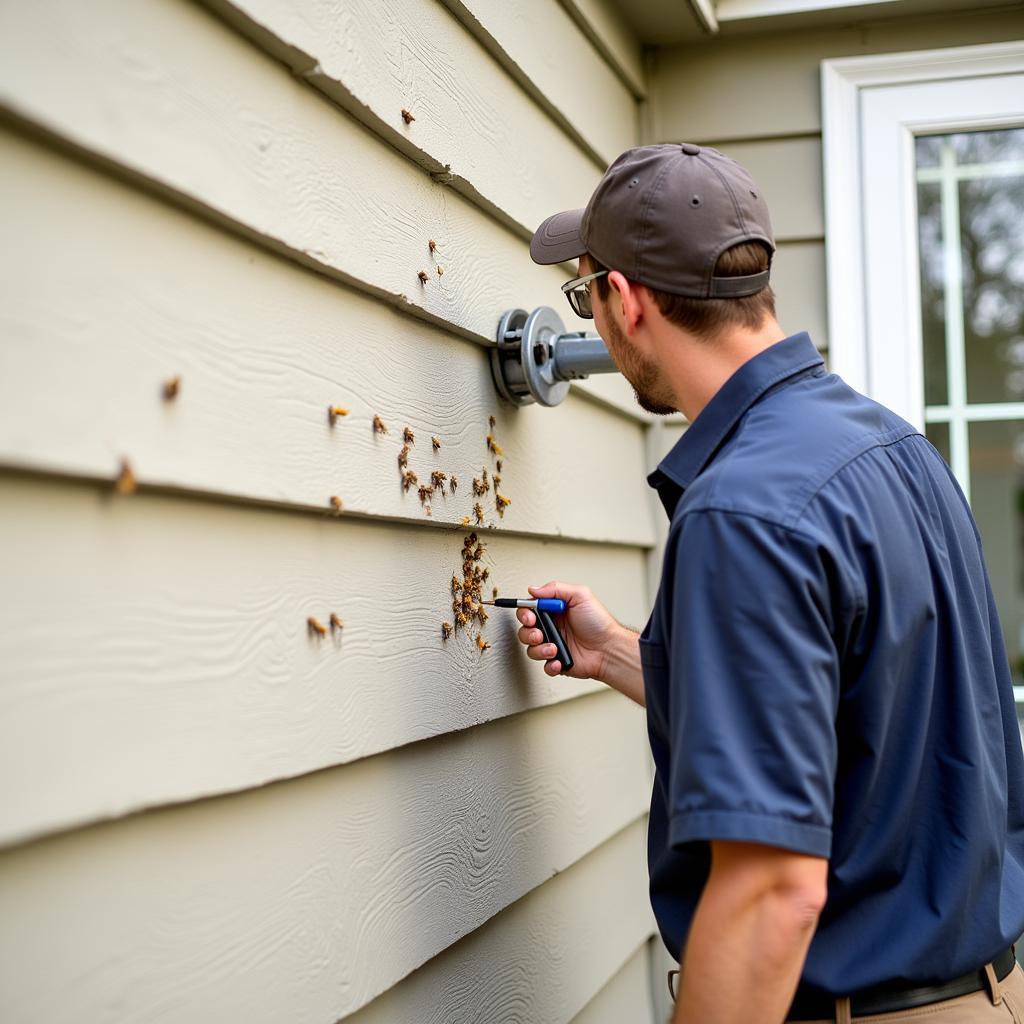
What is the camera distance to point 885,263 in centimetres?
290

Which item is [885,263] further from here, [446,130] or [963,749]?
[963,749]

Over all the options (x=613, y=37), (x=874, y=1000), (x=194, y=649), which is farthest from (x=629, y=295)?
(x=613, y=37)

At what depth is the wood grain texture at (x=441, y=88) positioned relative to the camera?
4.31 feet

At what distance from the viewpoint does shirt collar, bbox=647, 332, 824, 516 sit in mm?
1468

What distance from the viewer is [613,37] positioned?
9.09 feet

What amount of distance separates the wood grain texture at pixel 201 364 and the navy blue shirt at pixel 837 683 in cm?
40

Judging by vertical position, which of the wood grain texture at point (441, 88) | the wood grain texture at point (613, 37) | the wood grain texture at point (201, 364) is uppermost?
the wood grain texture at point (613, 37)

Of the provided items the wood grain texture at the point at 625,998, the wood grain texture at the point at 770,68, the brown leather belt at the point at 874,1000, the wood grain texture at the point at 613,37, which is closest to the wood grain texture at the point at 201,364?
the brown leather belt at the point at 874,1000

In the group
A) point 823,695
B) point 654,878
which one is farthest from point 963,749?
point 654,878

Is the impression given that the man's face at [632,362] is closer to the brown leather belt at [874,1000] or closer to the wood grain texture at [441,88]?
the wood grain texture at [441,88]

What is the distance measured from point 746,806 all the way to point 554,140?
1617 mm

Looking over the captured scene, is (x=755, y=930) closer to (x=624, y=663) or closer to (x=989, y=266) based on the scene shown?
(x=624, y=663)

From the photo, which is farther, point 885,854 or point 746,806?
point 885,854

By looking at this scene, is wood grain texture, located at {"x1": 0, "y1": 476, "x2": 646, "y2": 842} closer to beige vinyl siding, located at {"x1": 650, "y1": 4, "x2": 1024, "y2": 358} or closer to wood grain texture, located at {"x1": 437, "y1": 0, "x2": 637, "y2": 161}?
wood grain texture, located at {"x1": 437, "y1": 0, "x2": 637, "y2": 161}
